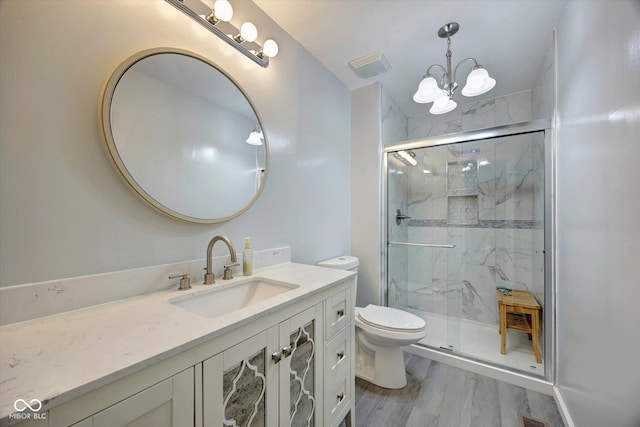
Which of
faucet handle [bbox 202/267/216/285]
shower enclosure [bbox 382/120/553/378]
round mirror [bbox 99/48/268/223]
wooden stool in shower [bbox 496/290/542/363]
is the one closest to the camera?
round mirror [bbox 99/48/268/223]

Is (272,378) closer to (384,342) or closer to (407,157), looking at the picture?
(384,342)

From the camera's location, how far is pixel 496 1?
4.55 feet

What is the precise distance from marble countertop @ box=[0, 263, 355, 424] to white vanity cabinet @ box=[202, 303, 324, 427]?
10 centimetres

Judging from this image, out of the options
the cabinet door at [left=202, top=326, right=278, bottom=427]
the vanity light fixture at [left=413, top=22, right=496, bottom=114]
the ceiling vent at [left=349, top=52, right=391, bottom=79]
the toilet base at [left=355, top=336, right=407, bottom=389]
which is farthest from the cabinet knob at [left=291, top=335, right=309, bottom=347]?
the ceiling vent at [left=349, top=52, right=391, bottom=79]

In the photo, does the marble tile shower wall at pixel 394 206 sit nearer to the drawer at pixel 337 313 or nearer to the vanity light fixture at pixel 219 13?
the drawer at pixel 337 313

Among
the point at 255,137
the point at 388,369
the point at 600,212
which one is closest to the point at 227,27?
the point at 255,137

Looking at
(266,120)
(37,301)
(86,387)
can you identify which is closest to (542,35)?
(266,120)

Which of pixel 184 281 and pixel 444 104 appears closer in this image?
pixel 184 281

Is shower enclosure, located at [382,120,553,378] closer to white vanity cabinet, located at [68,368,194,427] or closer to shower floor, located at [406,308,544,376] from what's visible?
shower floor, located at [406,308,544,376]

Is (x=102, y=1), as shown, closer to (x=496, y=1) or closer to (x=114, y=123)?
(x=114, y=123)

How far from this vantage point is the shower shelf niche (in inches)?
89.7

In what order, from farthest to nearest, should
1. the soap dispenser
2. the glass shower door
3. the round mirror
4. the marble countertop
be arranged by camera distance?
1. the glass shower door
2. the soap dispenser
3. the round mirror
4. the marble countertop

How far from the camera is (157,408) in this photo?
544 mm

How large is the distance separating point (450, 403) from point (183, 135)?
84.1 inches
